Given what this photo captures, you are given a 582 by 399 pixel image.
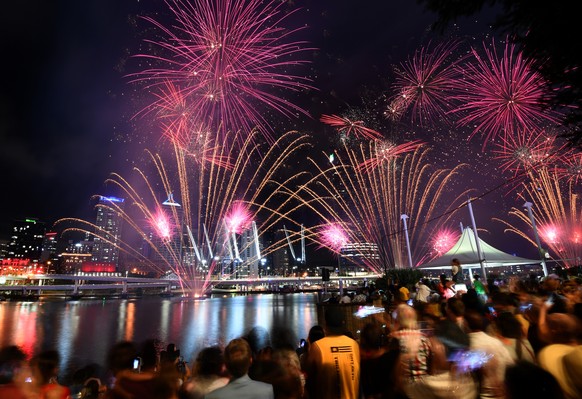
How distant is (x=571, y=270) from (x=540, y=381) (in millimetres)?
21185

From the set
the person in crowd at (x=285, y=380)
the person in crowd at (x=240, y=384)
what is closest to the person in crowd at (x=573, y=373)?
the person in crowd at (x=285, y=380)

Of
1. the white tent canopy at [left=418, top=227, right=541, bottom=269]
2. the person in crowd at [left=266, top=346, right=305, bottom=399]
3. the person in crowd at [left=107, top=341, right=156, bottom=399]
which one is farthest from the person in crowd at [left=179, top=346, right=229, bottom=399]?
the white tent canopy at [left=418, top=227, right=541, bottom=269]

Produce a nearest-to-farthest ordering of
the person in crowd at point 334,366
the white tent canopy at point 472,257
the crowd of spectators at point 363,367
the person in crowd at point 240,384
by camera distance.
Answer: the person in crowd at point 240,384, the crowd of spectators at point 363,367, the person in crowd at point 334,366, the white tent canopy at point 472,257

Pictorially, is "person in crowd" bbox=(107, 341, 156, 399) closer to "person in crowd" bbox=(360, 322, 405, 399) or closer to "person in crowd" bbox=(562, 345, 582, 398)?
"person in crowd" bbox=(360, 322, 405, 399)

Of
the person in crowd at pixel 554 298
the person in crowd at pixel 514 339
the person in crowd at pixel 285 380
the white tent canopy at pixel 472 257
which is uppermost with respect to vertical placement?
the white tent canopy at pixel 472 257

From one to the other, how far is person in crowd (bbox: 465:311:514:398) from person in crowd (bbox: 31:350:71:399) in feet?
17.9

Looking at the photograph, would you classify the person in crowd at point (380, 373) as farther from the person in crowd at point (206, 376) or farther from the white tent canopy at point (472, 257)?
the white tent canopy at point (472, 257)

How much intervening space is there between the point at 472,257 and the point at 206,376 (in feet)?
89.8

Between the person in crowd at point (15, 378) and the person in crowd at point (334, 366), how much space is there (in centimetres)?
338

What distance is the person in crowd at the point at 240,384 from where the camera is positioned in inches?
129

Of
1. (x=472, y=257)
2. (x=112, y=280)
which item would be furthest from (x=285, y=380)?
(x=112, y=280)

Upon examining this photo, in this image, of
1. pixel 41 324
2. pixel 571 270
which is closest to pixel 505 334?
pixel 571 270

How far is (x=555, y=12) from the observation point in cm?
646

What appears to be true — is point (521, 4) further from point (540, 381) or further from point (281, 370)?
point (281, 370)
